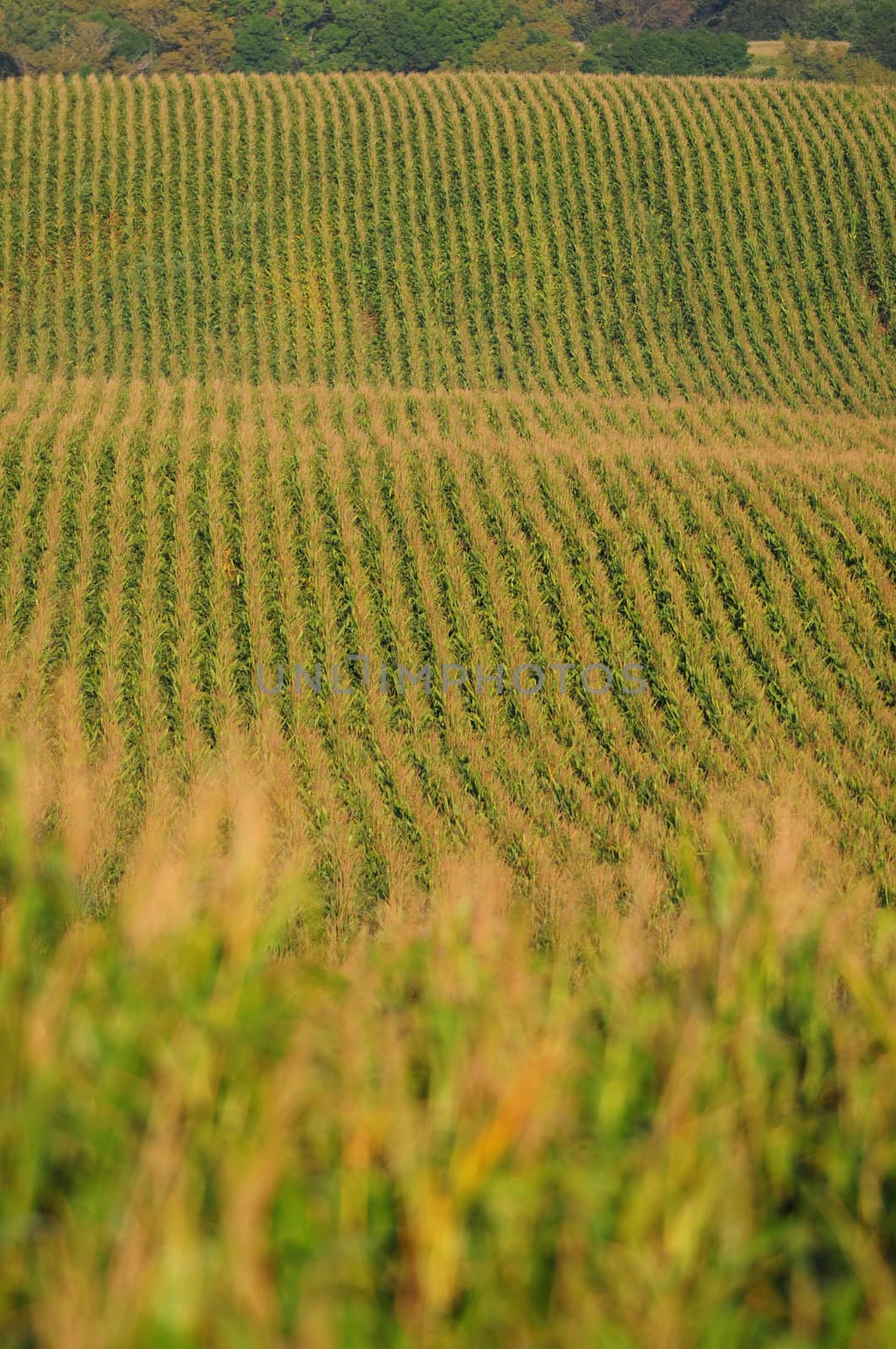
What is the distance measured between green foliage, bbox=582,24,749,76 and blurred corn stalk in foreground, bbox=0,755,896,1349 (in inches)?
2533

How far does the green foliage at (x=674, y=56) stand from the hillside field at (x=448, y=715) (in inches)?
1497

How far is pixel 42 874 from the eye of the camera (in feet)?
8.66

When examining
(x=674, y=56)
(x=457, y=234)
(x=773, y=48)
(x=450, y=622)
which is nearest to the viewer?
(x=450, y=622)

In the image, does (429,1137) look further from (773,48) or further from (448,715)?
(773,48)

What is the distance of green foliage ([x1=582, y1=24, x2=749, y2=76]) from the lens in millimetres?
59656

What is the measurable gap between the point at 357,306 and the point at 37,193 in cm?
686

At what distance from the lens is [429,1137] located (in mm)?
1910

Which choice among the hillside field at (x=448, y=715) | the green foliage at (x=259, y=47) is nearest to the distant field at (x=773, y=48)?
the green foliage at (x=259, y=47)

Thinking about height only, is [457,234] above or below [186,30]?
above

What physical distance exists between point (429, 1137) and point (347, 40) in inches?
2743

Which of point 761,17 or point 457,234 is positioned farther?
point 761,17

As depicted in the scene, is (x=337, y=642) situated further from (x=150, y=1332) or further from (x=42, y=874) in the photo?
(x=150, y=1332)

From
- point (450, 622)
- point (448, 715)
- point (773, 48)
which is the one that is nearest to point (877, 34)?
point (773, 48)

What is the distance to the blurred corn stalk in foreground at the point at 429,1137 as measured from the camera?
1.61 metres
